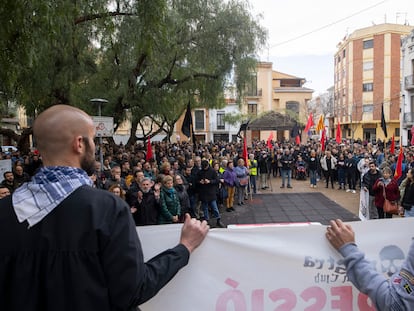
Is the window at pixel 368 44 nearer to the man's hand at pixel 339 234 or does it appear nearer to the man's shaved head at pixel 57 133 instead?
the man's hand at pixel 339 234

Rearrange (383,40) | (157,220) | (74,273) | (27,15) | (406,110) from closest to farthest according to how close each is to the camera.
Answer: (74,273) < (27,15) < (157,220) < (406,110) < (383,40)

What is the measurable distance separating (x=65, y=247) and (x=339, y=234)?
4.71 ft

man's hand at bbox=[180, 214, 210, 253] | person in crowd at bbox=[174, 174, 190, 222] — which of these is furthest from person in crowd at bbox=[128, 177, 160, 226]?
man's hand at bbox=[180, 214, 210, 253]

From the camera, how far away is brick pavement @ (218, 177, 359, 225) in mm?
9273

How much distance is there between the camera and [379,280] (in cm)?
157

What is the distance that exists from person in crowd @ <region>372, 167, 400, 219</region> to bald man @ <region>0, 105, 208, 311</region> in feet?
23.5

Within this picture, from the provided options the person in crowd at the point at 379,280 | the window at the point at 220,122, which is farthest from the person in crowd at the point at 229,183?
the window at the point at 220,122

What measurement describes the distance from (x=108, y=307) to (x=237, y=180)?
29.7 ft

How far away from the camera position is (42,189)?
1.37 metres

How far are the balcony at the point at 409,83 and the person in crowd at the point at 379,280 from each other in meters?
35.2

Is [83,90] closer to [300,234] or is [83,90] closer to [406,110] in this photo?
[300,234]

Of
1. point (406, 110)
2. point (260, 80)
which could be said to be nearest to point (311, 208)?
point (406, 110)

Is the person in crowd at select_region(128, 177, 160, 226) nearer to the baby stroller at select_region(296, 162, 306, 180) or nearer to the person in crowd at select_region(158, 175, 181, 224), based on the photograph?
the person in crowd at select_region(158, 175, 181, 224)

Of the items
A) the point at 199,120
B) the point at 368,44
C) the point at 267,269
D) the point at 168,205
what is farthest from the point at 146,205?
the point at 368,44
